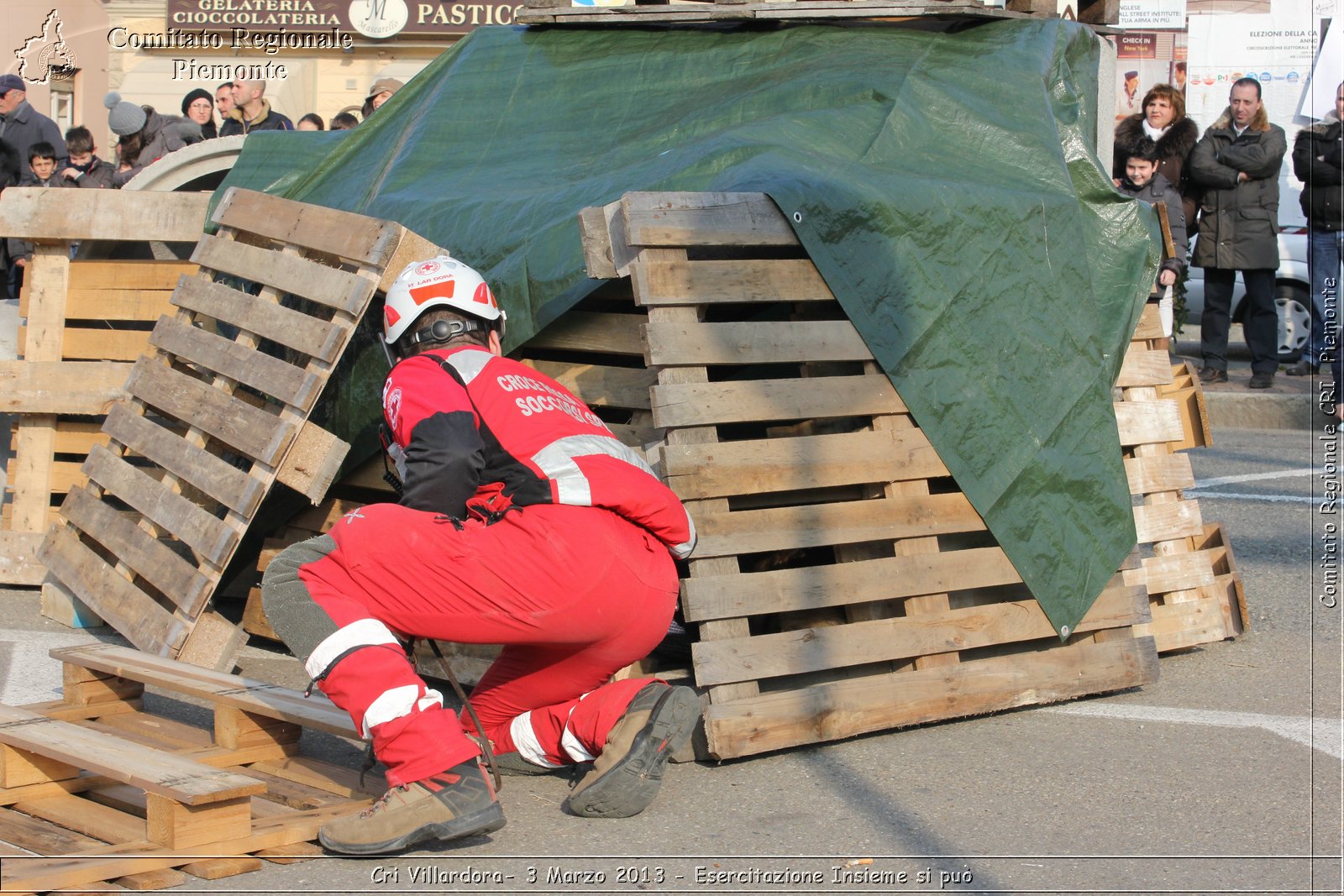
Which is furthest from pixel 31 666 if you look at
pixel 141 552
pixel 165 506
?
pixel 165 506

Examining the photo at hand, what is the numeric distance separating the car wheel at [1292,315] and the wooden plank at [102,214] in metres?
10.9

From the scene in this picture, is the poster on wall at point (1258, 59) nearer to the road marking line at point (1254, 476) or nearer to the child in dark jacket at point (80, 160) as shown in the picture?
the road marking line at point (1254, 476)

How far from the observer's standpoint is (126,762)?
357 cm

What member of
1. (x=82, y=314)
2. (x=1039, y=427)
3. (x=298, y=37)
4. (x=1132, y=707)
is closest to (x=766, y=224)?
(x=1039, y=427)

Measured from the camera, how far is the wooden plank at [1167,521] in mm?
5516

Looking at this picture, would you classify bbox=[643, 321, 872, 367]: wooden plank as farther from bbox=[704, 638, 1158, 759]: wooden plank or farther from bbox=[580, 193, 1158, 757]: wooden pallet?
bbox=[704, 638, 1158, 759]: wooden plank

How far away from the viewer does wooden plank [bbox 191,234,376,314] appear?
4.88 metres

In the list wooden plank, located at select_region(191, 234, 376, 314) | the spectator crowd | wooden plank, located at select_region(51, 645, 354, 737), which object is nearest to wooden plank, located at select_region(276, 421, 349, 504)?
wooden plank, located at select_region(191, 234, 376, 314)

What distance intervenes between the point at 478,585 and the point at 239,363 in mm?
2028

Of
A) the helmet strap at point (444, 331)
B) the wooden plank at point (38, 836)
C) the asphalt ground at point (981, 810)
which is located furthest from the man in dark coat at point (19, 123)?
the wooden plank at point (38, 836)

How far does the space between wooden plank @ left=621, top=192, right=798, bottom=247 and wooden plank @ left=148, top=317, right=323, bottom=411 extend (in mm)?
1346

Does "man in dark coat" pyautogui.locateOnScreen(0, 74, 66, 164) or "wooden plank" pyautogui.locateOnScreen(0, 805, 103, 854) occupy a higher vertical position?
"man in dark coat" pyautogui.locateOnScreen(0, 74, 66, 164)

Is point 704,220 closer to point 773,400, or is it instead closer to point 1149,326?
point 773,400

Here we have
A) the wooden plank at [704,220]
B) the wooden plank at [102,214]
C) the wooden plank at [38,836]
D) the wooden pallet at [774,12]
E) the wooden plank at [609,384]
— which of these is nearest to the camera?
the wooden plank at [38,836]
